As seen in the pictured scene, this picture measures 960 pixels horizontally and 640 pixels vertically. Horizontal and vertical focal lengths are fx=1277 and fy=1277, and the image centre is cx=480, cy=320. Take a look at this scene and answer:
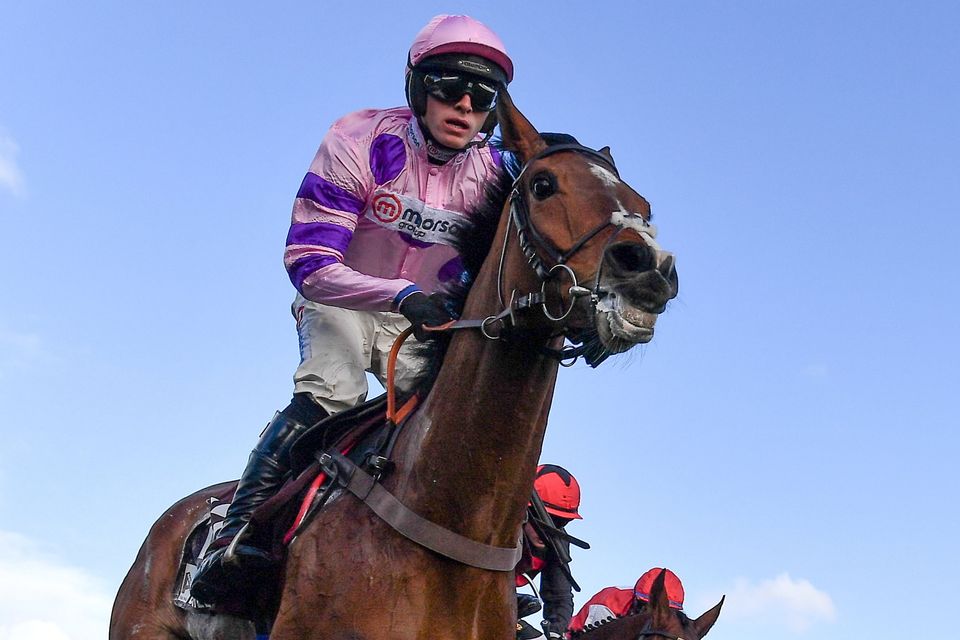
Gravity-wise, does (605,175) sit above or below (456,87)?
below

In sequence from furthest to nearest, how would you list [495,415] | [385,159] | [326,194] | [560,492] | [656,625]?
[656,625]
[560,492]
[385,159]
[326,194]
[495,415]

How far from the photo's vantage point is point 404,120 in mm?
7605

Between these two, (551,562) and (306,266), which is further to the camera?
(551,562)

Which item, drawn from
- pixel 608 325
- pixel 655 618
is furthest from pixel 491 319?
pixel 655 618

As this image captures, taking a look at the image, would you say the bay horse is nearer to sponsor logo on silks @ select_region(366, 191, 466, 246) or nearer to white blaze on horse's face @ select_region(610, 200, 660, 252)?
white blaze on horse's face @ select_region(610, 200, 660, 252)

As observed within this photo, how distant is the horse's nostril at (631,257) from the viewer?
Answer: 557 centimetres

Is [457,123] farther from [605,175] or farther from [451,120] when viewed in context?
[605,175]

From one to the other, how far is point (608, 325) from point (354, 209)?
2226 millimetres

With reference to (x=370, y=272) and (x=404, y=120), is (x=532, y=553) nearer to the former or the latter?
(x=370, y=272)

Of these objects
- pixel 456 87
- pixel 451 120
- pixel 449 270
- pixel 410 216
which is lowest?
pixel 449 270

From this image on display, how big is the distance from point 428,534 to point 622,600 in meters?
6.96

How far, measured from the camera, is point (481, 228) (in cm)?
690

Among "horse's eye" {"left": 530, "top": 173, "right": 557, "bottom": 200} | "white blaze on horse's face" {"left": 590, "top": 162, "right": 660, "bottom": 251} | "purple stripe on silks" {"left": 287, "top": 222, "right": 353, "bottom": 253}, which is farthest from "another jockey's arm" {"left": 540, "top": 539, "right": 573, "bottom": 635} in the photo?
"white blaze on horse's face" {"left": 590, "top": 162, "right": 660, "bottom": 251}

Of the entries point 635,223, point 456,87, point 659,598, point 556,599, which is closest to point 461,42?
point 456,87
